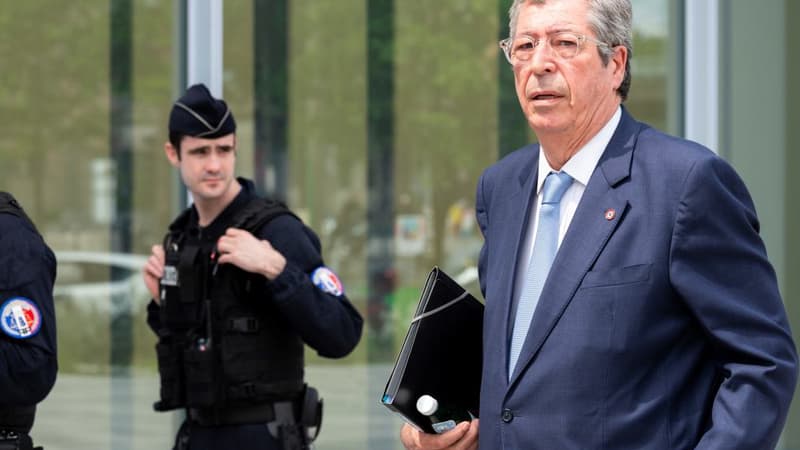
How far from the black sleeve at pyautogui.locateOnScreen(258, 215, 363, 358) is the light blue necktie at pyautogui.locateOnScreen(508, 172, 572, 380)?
1.47 metres

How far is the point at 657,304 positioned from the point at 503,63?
3362 mm

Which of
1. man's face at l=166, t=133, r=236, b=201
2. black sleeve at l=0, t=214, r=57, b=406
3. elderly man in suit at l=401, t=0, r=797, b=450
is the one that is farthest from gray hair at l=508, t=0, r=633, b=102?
man's face at l=166, t=133, r=236, b=201

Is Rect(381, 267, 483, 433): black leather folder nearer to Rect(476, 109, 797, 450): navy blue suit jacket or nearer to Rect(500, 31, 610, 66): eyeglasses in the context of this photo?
Rect(476, 109, 797, 450): navy blue suit jacket

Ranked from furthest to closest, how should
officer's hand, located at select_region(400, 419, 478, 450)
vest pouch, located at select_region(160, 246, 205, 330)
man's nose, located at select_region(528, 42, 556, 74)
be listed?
vest pouch, located at select_region(160, 246, 205, 330) → officer's hand, located at select_region(400, 419, 478, 450) → man's nose, located at select_region(528, 42, 556, 74)

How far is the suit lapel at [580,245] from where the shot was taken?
1775 mm

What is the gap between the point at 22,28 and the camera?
4.47 meters

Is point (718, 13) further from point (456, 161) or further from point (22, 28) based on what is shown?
point (22, 28)

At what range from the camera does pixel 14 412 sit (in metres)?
2.88

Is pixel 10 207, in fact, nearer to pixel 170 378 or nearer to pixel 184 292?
pixel 184 292

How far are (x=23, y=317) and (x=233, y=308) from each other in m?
0.74

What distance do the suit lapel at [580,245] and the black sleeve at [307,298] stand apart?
1.53 m

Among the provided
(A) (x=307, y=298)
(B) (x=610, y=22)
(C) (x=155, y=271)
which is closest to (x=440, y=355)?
(B) (x=610, y=22)

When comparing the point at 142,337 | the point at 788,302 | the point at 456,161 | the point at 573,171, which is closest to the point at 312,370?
the point at 142,337

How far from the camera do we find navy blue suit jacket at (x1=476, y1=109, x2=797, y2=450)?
5.56 feet
